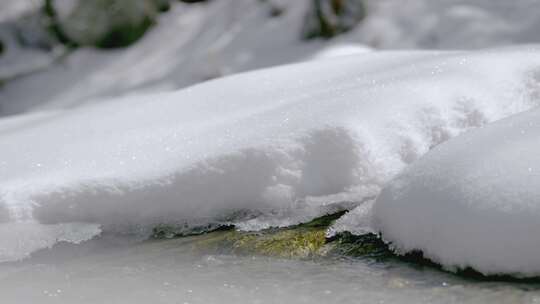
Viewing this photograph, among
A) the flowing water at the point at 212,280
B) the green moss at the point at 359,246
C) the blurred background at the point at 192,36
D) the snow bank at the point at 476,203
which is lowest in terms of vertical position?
the flowing water at the point at 212,280

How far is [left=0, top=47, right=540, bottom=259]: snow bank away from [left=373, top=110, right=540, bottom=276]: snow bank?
31cm

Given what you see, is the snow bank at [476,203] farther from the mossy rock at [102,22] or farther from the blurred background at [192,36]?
the mossy rock at [102,22]

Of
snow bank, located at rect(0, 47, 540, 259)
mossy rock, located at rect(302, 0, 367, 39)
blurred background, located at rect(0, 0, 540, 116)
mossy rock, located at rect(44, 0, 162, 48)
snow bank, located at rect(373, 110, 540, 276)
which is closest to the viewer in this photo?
snow bank, located at rect(373, 110, 540, 276)

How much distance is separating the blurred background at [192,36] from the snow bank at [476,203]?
223 centimetres

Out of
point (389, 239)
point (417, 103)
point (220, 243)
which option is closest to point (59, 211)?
point (220, 243)

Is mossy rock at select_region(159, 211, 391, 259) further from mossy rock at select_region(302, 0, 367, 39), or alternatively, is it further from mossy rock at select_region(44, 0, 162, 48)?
mossy rock at select_region(44, 0, 162, 48)

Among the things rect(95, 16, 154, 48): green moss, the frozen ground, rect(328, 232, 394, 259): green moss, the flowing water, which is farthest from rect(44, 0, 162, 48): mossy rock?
rect(328, 232, 394, 259): green moss

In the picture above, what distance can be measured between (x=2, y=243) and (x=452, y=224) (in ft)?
4.52

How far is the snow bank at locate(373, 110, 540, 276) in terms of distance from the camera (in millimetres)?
1705

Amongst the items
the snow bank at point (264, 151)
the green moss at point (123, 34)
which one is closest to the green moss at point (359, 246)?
the snow bank at point (264, 151)

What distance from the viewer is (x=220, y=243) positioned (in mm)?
2264

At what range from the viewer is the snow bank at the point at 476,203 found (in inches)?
67.1

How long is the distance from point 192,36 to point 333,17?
1.34 meters

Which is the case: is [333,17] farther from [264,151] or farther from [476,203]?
[476,203]
